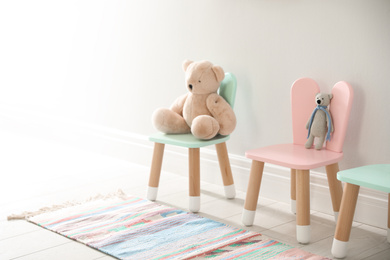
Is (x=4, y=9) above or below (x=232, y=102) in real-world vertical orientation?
above

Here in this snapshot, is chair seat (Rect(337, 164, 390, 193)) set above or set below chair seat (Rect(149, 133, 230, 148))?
above

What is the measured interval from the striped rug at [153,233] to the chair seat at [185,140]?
0.29 metres

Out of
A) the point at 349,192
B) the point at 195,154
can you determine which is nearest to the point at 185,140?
the point at 195,154

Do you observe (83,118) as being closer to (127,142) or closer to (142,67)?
(127,142)

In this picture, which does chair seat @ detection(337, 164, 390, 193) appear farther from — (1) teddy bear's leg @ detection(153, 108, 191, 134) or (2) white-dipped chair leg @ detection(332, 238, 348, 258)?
(1) teddy bear's leg @ detection(153, 108, 191, 134)

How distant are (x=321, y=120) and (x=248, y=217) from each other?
47 centimetres

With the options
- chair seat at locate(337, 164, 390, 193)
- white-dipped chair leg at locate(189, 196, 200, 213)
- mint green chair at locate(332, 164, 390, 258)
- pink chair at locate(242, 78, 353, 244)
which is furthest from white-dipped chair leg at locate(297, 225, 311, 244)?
white-dipped chair leg at locate(189, 196, 200, 213)

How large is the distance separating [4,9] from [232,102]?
2.34m

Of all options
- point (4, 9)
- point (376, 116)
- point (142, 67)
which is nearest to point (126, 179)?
point (142, 67)

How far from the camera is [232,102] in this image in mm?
2412

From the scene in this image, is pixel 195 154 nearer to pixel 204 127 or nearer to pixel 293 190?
pixel 204 127

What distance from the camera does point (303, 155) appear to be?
6.72ft

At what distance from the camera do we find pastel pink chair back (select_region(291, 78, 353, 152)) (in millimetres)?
2057

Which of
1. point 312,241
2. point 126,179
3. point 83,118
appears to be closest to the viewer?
point 312,241
